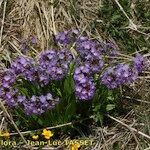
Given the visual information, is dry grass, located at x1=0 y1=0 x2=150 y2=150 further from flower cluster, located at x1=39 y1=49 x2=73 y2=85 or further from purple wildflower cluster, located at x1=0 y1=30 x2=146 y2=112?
flower cluster, located at x1=39 y1=49 x2=73 y2=85

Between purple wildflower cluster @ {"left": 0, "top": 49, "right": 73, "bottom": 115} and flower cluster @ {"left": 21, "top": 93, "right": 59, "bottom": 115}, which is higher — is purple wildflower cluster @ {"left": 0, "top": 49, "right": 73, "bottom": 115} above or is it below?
above

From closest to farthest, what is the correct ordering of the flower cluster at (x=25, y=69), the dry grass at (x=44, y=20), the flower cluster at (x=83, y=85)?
the flower cluster at (x=83, y=85) < the flower cluster at (x=25, y=69) < the dry grass at (x=44, y=20)

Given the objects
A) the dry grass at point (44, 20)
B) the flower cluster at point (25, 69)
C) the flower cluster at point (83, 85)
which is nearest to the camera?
the flower cluster at point (83, 85)

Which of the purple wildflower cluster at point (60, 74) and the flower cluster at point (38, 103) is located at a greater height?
the purple wildflower cluster at point (60, 74)

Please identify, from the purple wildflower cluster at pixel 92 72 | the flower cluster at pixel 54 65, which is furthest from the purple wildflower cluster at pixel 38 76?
the purple wildflower cluster at pixel 92 72

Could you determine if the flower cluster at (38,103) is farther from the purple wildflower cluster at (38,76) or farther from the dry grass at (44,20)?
the dry grass at (44,20)

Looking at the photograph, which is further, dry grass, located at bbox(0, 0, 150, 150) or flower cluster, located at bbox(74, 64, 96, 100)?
dry grass, located at bbox(0, 0, 150, 150)

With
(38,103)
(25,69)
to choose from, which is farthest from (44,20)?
(38,103)

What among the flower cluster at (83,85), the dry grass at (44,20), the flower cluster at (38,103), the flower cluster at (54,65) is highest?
the dry grass at (44,20)

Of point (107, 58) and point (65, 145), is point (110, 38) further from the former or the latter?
point (65, 145)

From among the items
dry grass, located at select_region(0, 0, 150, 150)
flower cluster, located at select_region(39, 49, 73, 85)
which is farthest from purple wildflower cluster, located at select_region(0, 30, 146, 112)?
dry grass, located at select_region(0, 0, 150, 150)

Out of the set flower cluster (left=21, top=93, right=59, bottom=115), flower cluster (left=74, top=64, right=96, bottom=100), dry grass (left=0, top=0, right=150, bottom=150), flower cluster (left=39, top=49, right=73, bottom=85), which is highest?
dry grass (left=0, top=0, right=150, bottom=150)

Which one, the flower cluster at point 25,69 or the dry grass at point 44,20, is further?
the dry grass at point 44,20

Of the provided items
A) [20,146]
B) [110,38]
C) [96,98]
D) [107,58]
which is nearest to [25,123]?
[20,146]
